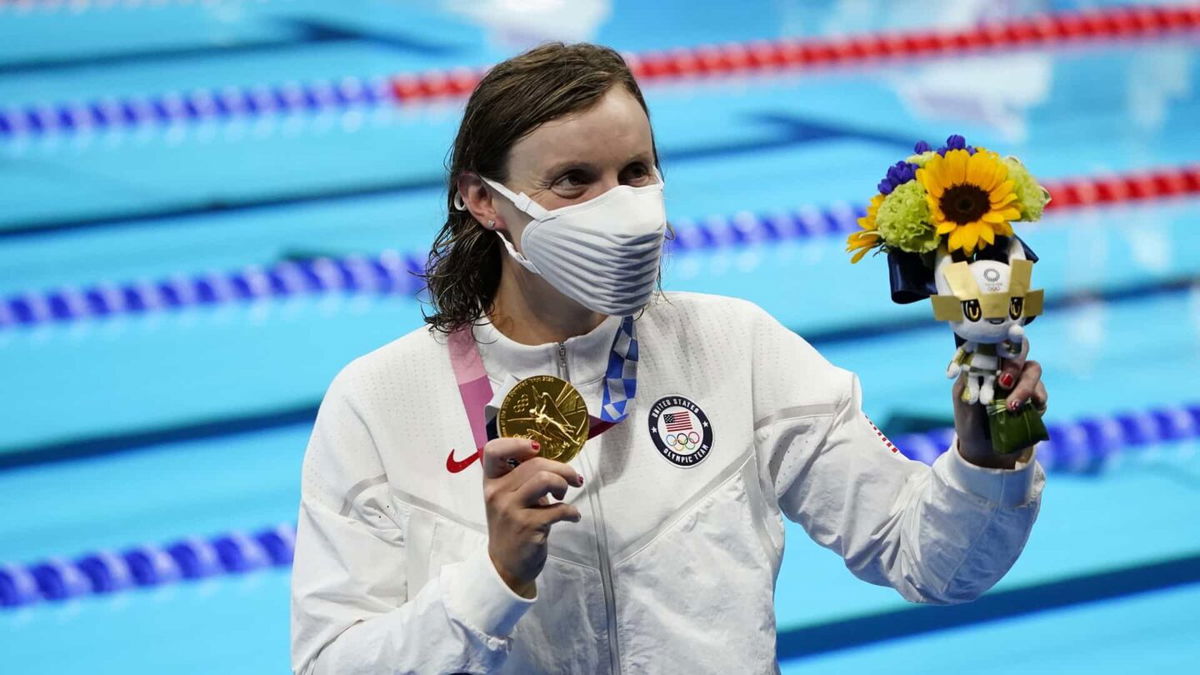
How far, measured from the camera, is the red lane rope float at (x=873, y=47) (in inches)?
293

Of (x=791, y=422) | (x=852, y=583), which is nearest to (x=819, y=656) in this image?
(x=852, y=583)

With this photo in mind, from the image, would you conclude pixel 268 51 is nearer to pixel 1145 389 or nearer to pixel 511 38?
pixel 511 38

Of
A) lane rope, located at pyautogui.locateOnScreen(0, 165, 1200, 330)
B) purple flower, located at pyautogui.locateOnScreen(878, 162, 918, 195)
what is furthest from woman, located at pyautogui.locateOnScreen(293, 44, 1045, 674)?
lane rope, located at pyautogui.locateOnScreen(0, 165, 1200, 330)

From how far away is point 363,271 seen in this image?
5.34 m

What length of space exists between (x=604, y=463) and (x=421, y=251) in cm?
390

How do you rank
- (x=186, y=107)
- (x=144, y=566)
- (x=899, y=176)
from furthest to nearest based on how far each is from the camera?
(x=186, y=107), (x=144, y=566), (x=899, y=176)

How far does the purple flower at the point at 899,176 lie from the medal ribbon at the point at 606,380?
1.06 feet

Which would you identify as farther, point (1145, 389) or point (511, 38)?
point (511, 38)

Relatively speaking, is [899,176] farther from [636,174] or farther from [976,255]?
[636,174]

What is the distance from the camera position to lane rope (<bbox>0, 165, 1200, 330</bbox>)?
5074mm

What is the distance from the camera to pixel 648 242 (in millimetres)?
1716

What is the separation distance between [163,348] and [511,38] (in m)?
3.83

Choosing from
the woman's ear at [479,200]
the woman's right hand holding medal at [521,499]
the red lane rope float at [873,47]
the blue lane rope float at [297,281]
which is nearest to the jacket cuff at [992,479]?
the woman's right hand holding medal at [521,499]

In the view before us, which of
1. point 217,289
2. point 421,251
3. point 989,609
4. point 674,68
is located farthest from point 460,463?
point 674,68
